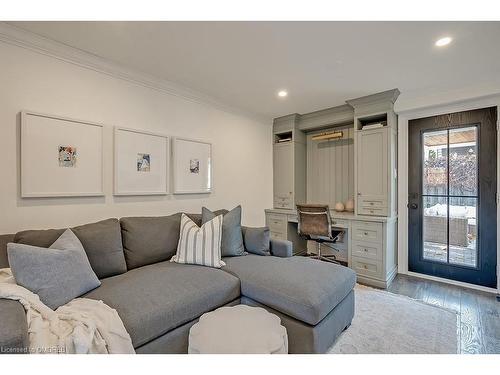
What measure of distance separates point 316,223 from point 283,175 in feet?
3.63

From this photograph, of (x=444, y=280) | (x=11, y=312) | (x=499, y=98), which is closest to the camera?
(x=11, y=312)

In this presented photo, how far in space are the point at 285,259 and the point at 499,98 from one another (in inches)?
113

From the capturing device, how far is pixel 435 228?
10.1 ft

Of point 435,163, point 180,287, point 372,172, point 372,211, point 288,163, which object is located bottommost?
point 180,287

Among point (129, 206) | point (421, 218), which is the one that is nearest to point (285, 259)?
point (129, 206)

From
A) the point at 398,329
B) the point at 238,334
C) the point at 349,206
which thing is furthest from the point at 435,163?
the point at 238,334

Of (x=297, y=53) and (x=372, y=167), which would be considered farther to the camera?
(x=372, y=167)

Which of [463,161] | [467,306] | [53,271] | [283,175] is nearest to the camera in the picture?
[53,271]

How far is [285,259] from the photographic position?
2299mm

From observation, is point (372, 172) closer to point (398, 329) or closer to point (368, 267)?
point (368, 267)

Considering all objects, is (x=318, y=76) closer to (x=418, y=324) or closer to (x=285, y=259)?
(x=285, y=259)

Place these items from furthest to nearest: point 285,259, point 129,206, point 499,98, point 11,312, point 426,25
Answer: point 499,98 < point 129,206 < point 285,259 < point 426,25 < point 11,312

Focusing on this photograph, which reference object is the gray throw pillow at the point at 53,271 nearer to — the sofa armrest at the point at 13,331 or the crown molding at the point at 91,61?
the sofa armrest at the point at 13,331

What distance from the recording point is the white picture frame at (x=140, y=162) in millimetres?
2350
